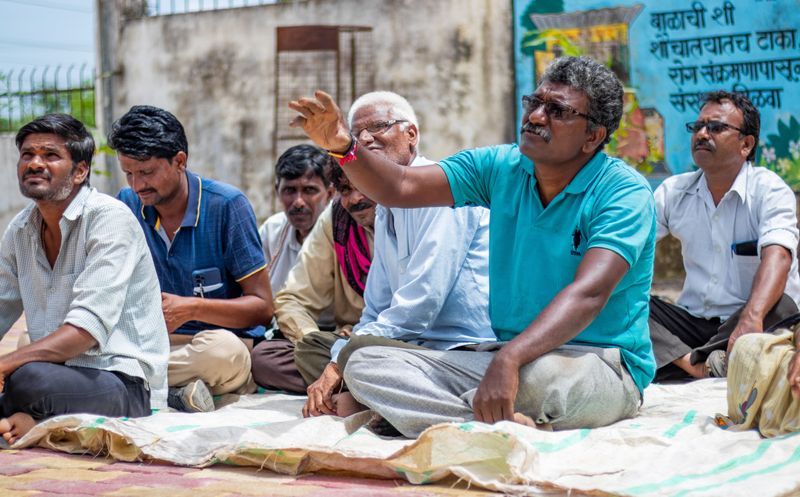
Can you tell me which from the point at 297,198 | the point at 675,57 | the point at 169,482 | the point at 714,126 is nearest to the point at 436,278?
the point at 169,482

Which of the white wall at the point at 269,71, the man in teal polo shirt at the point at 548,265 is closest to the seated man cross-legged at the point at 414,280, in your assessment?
the man in teal polo shirt at the point at 548,265

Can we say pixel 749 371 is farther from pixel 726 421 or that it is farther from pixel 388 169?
pixel 388 169

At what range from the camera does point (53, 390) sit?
3.78 metres

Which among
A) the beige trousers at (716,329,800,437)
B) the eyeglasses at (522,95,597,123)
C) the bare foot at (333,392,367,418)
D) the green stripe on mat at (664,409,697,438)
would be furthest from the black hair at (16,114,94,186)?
the beige trousers at (716,329,800,437)

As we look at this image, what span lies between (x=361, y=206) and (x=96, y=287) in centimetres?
139

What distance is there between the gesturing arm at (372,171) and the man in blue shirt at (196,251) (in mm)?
1225

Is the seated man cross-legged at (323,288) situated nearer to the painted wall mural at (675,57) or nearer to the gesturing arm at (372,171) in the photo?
the gesturing arm at (372,171)

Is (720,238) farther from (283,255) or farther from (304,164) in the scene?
(283,255)

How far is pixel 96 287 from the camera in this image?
3.88 metres

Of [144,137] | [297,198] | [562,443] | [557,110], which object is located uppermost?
[557,110]

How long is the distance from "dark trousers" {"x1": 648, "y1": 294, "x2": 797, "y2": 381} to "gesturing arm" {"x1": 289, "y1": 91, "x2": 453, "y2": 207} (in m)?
1.94

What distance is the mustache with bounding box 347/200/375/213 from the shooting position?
15.7 ft

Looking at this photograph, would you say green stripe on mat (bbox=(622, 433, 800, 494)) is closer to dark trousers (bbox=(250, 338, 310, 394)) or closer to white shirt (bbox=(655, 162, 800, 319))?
white shirt (bbox=(655, 162, 800, 319))

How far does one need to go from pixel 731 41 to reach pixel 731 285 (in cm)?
467
